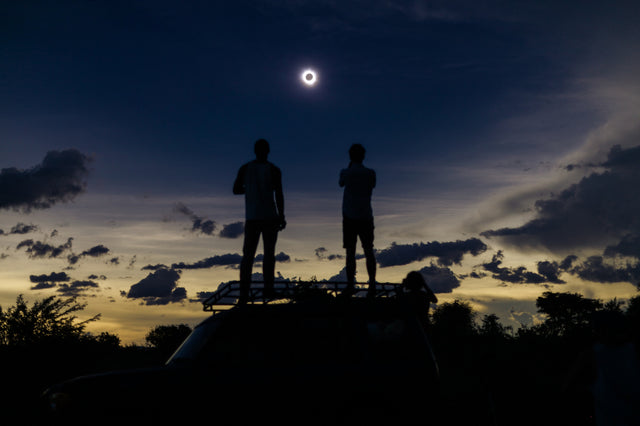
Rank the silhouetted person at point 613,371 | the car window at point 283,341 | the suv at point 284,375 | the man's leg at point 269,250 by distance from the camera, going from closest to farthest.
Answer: the silhouetted person at point 613,371 → the suv at point 284,375 → the car window at point 283,341 → the man's leg at point 269,250

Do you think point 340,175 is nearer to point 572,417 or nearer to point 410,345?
point 410,345

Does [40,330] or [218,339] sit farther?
[40,330]

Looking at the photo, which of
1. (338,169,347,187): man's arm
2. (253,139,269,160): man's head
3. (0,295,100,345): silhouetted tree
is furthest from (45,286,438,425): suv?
(0,295,100,345): silhouetted tree

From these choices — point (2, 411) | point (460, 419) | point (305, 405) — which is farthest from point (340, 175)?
point (2, 411)

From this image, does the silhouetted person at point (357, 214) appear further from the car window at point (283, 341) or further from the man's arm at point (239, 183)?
the car window at point (283, 341)

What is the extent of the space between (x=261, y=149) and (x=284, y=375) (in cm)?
395

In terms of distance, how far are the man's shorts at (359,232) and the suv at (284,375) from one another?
2445 mm

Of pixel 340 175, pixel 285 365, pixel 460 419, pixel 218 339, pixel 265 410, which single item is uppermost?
pixel 340 175

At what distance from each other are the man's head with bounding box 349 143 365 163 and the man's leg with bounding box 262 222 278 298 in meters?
1.74

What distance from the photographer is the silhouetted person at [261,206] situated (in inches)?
279

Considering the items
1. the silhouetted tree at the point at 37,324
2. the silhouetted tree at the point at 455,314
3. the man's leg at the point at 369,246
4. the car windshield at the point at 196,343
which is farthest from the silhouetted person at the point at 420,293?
the silhouetted tree at the point at 455,314

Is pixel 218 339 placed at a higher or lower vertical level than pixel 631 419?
higher

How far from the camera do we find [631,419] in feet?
12.1

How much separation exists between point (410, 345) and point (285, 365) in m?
1.35
